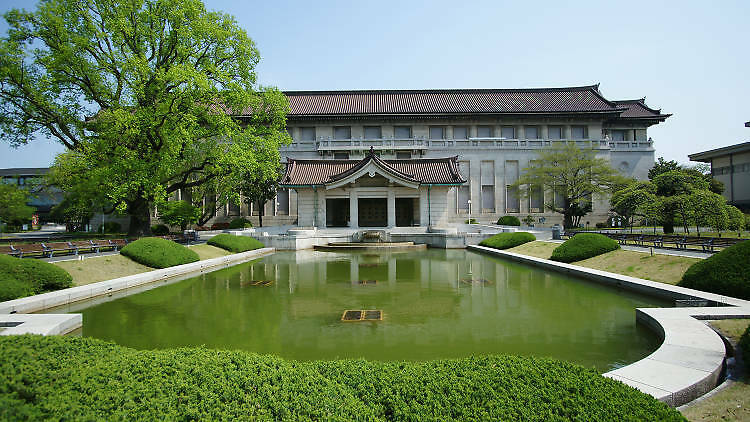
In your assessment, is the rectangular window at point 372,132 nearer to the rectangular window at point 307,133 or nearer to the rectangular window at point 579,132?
the rectangular window at point 307,133

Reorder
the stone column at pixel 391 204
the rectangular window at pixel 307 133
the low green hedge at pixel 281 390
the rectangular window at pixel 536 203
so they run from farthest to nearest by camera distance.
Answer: the rectangular window at pixel 307 133 → the rectangular window at pixel 536 203 → the stone column at pixel 391 204 → the low green hedge at pixel 281 390

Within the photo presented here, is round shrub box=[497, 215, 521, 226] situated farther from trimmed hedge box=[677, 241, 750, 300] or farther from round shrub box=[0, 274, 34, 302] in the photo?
round shrub box=[0, 274, 34, 302]

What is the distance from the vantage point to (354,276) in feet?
46.8

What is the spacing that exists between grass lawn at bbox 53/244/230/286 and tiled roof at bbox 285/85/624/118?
3327 cm

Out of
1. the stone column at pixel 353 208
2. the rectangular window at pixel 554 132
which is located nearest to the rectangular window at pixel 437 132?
the rectangular window at pixel 554 132

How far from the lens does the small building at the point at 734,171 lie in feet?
131

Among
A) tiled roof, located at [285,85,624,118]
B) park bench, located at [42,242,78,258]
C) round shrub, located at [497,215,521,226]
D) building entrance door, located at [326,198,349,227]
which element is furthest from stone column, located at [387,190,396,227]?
park bench, located at [42,242,78,258]

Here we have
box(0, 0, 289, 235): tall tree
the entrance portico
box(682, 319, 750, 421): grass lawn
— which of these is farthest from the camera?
the entrance portico

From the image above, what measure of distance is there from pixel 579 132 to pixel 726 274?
42.2 meters

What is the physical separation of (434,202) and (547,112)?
22.1 meters

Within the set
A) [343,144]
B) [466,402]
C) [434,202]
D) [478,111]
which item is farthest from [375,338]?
[478,111]

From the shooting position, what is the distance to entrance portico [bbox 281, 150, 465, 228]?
103 feet

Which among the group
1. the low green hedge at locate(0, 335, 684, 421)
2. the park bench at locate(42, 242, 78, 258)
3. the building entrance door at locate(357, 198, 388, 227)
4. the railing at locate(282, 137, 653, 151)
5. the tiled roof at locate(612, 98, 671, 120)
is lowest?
the low green hedge at locate(0, 335, 684, 421)

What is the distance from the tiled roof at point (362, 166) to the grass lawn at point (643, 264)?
17.1 m
